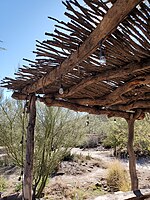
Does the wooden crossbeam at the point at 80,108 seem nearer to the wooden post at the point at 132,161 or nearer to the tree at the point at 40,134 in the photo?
the wooden post at the point at 132,161

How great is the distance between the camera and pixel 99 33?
1329 millimetres

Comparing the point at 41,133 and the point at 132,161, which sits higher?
the point at 41,133

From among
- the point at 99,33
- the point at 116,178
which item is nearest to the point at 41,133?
the point at 116,178

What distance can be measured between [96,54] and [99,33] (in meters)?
0.39

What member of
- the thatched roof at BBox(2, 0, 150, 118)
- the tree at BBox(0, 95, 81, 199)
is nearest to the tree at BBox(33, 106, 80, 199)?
the tree at BBox(0, 95, 81, 199)

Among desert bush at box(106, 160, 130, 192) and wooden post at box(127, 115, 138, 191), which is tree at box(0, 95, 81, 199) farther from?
wooden post at box(127, 115, 138, 191)

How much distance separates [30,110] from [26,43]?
1.24 metres

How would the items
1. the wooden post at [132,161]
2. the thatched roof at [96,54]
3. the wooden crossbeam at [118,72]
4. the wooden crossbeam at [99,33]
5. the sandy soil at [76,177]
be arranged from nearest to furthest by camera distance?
1. the wooden crossbeam at [99,33]
2. the thatched roof at [96,54]
3. the wooden crossbeam at [118,72]
4. the wooden post at [132,161]
5. the sandy soil at [76,177]

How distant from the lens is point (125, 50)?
155cm

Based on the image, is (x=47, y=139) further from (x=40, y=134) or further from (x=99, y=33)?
(x=99, y=33)

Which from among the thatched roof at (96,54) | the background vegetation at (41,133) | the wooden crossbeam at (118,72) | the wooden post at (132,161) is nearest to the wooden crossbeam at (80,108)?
the thatched roof at (96,54)

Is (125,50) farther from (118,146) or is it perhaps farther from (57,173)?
(118,146)

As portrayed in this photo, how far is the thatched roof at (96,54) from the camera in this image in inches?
49.1

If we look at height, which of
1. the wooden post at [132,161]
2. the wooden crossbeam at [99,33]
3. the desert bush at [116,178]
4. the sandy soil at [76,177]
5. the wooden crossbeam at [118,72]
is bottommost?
the sandy soil at [76,177]
